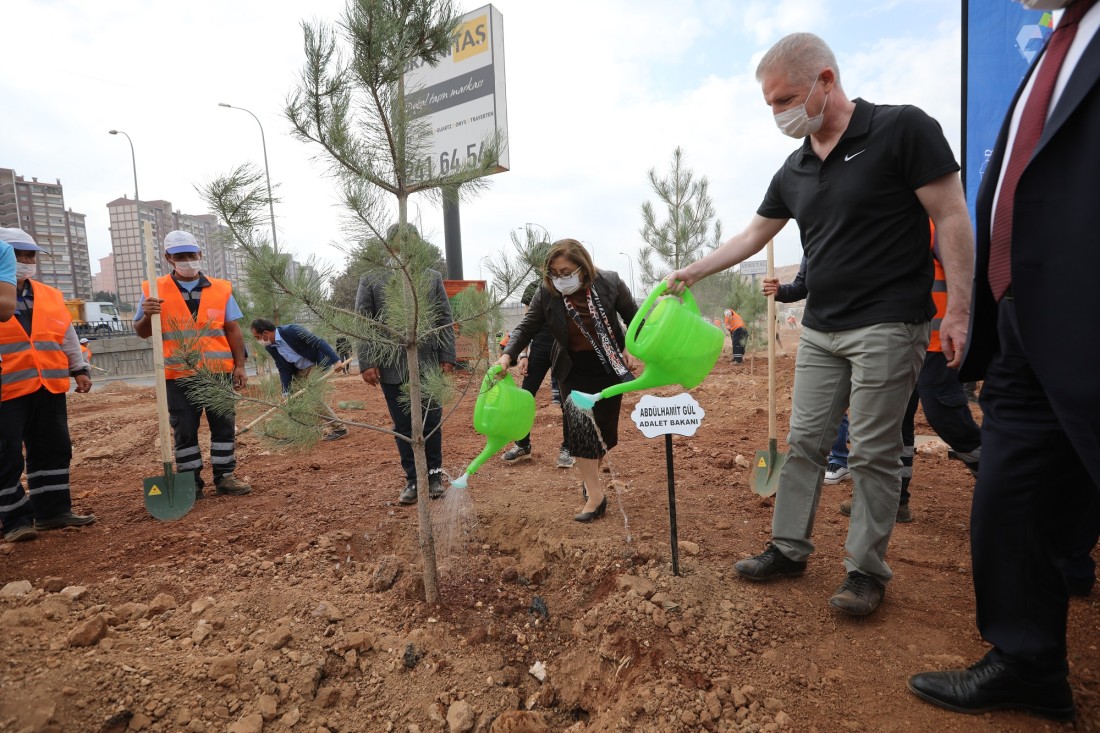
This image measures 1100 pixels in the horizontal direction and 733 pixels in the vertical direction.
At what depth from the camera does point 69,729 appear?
1.55 metres

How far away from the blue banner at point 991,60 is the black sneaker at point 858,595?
131 inches

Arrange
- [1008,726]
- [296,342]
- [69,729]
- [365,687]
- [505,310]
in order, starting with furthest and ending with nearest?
[296,342] → [505,310] → [365,687] → [69,729] → [1008,726]

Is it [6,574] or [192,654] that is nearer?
[192,654]

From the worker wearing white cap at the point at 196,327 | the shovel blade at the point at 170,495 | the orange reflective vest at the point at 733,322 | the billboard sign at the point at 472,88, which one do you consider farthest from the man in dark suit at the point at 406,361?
the orange reflective vest at the point at 733,322

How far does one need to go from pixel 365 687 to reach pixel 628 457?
114 inches

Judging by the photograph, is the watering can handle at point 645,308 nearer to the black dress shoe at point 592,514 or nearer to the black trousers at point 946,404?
the black dress shoe at point 592,514

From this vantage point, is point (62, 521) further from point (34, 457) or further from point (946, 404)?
point (946, 404)

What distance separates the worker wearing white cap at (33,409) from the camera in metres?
3.13

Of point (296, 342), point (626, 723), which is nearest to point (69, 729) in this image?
point (626, 723)

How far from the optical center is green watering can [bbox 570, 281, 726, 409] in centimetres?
195

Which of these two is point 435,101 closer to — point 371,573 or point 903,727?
point 371,573

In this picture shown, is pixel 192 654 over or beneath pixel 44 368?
beneath

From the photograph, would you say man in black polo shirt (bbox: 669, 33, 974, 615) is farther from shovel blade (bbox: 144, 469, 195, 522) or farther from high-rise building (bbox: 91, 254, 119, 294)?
high-rise building (bbox: 91, 254, 119, 294)

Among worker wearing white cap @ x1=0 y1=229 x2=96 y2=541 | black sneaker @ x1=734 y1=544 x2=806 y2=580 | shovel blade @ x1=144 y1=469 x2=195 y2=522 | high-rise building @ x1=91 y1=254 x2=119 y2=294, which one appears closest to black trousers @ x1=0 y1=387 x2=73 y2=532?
worker wearing white cap @ x1=0 y1=229 x2=96 y2=541
